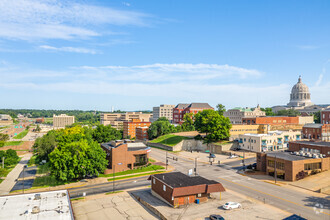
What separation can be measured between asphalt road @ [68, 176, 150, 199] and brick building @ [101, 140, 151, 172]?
8975 mm

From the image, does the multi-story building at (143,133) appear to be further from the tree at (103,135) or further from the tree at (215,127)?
the tree at (215,127)

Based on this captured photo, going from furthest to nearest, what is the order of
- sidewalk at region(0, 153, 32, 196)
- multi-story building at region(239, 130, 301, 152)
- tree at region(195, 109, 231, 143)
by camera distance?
tree at region(195, 109, 231, 143) < multi-story building at region(239, 130, 301, 152) < sidewalk at region(0, 153, 32, 196)

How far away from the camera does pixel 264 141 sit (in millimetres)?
83750

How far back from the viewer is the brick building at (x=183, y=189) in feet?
129

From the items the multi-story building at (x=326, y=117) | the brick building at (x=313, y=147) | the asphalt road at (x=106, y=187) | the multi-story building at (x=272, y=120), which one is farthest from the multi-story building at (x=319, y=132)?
the asphalt road at (x=106, y=187)

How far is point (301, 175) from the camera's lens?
53.4 m

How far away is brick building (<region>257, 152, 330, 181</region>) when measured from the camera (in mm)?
53250

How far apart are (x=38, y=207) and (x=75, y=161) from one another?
20.7 metres

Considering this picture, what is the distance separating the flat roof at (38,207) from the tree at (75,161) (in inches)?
535

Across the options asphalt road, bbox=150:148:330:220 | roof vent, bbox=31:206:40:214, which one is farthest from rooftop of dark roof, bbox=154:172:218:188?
roof vent, bbox=31:206:40:214

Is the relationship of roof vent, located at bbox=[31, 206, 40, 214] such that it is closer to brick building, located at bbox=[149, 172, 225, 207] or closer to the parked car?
brick building, located at bbox=[149, 172, 225, 207]

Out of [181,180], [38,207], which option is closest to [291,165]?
[181,180]

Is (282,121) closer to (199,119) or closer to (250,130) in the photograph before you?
(250,130)

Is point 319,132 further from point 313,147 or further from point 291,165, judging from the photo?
point 291,165
